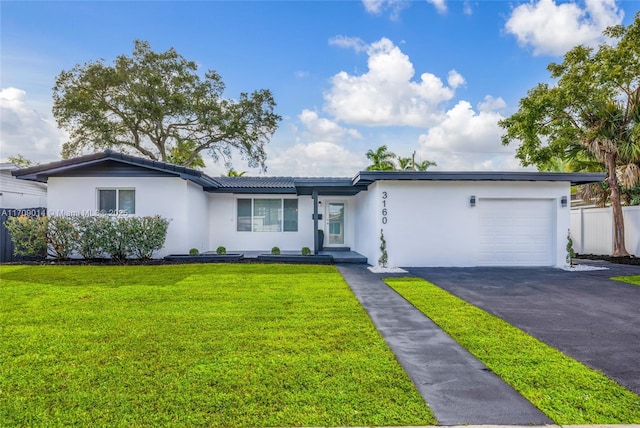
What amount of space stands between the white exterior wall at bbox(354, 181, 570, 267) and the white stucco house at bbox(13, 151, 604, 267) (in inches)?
1.3

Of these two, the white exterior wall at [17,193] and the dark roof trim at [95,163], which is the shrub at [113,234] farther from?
the white exterior wall at [17,193]

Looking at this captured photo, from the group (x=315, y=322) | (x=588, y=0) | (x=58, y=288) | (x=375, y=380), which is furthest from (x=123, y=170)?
(x=588, y=0)

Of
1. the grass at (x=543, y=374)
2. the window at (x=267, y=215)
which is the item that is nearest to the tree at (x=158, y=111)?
the window at (x=267, y=215)

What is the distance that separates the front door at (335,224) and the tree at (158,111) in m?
11.6

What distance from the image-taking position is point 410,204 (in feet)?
36.6

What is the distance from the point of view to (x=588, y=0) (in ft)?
42.5

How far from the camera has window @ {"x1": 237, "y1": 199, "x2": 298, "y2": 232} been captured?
50.4 feet

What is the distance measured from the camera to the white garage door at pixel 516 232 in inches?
447

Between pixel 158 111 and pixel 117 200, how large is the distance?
42.5 feet

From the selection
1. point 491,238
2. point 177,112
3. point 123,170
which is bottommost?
point 491,238

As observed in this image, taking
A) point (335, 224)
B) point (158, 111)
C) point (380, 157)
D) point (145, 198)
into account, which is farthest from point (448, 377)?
point (158, 111)

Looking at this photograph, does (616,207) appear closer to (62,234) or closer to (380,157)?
(380,157)

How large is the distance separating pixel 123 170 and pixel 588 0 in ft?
58.9

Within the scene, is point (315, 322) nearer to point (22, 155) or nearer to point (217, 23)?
point (217, 23)
